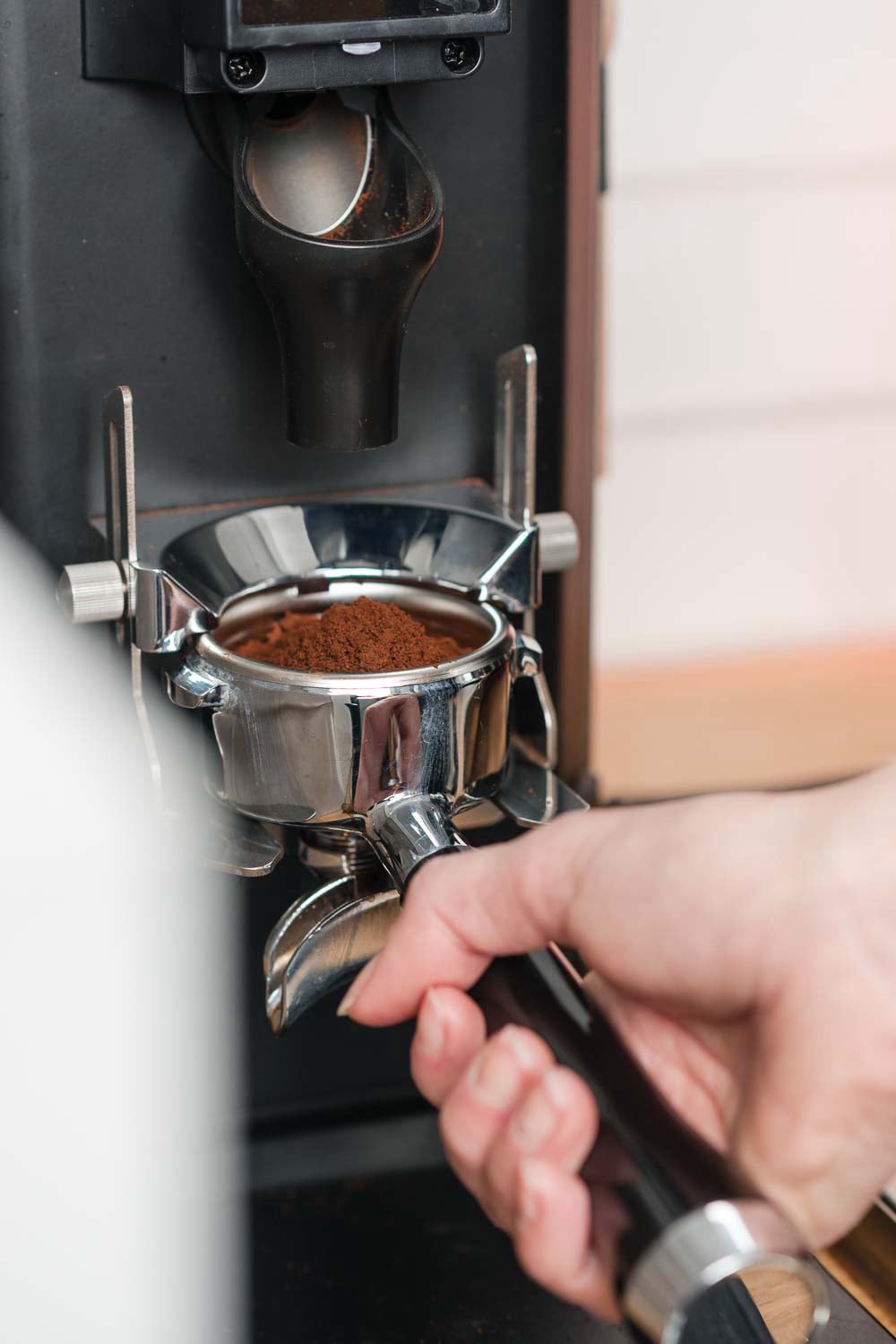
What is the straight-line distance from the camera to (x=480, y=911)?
416 millimetres

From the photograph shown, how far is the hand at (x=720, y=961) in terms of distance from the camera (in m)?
0.39

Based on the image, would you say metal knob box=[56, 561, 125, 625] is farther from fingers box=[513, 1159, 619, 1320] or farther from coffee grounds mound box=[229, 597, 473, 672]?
fingers box=[513, 1159, 619, 1320]

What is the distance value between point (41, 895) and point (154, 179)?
0.27m

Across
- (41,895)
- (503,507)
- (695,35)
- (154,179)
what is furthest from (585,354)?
(695,35)

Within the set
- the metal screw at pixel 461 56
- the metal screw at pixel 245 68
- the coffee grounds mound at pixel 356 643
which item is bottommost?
the coffee grounds mound at pixel 356 643

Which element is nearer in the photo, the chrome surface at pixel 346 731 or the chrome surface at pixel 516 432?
the chrome surface at pixel 346 731

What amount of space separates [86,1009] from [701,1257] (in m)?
0.33

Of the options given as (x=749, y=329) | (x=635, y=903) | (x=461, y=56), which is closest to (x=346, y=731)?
(x=635, y=903)

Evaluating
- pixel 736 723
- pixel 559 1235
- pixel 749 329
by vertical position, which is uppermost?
pixel 749 329

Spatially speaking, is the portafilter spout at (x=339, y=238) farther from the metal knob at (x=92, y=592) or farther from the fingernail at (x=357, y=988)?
the fingernail at (x=357, y=988)

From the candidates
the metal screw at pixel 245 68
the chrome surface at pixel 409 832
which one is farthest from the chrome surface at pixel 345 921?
the metal screw at pixel 245 68

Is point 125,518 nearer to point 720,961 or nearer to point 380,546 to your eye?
point 380,546

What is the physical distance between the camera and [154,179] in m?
0.53

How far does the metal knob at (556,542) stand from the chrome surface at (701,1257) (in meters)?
0.31
